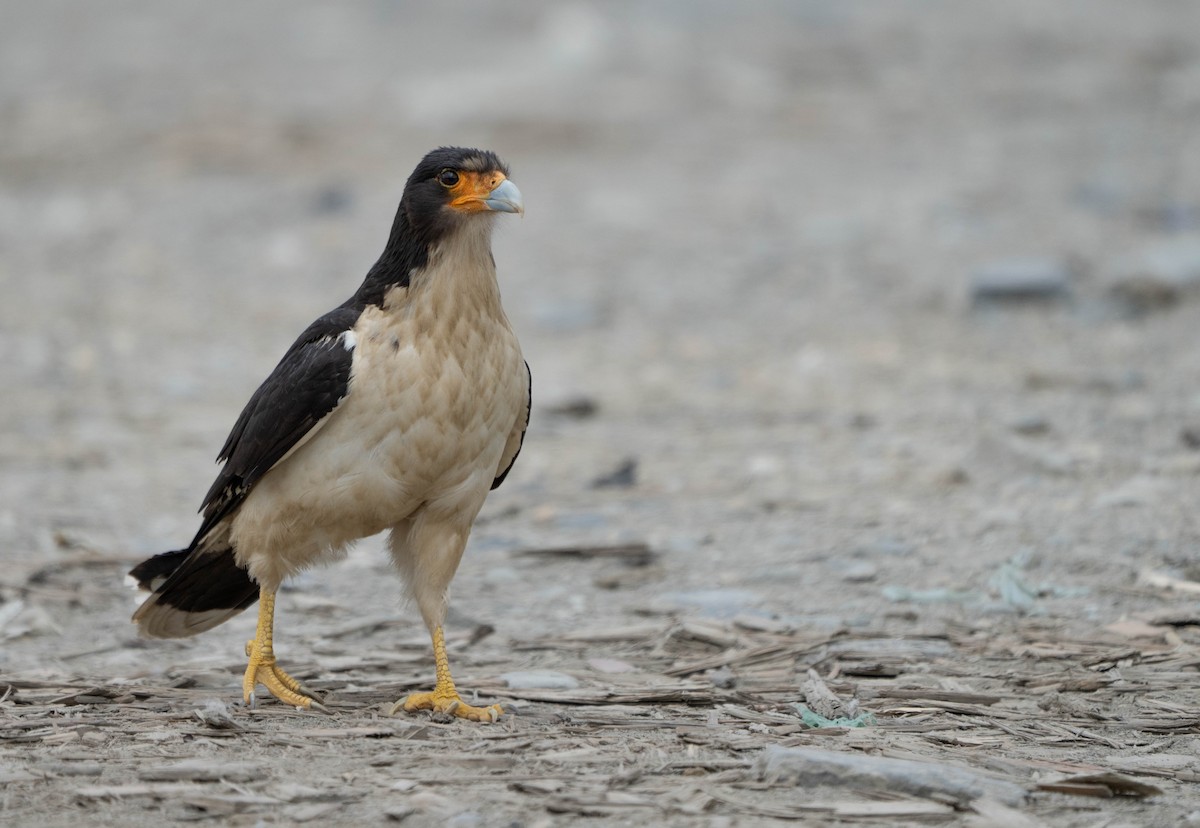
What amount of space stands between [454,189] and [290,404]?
2.95 feet

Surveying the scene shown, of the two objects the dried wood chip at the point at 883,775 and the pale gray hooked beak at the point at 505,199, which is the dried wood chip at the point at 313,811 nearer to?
the dried wood chip at the point at 883,775

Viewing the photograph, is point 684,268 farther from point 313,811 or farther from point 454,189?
point 313,811

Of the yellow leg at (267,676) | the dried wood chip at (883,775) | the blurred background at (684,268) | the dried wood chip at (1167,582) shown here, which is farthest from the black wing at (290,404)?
the dried wood chip at (1167,582)

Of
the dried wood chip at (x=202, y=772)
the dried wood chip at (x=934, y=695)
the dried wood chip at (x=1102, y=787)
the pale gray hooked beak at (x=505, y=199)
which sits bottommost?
the dried wood chip at (x=934, y=695)

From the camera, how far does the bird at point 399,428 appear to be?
4.67 m

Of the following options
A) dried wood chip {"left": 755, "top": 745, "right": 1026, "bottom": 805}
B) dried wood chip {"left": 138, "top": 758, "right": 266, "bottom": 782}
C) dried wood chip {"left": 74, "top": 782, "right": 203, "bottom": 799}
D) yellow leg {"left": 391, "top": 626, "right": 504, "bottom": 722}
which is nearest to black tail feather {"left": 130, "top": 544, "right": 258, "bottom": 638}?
yellow leg {"left": 391, "top": 626, "right": 504, "bottom": 722}

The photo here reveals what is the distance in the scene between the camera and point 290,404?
470 cm

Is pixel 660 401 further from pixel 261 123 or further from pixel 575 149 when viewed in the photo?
pixel 261 123

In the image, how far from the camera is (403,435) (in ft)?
15.3

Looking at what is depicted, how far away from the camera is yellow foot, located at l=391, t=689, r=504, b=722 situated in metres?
4.62

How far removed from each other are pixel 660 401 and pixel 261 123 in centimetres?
818

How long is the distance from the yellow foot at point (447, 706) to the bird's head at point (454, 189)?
1.52 metres

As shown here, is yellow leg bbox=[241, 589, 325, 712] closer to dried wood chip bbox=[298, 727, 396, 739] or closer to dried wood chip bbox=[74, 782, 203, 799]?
dried wood chip bbox=[298, 727, 396, 739]

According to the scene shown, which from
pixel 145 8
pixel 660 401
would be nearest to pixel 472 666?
pixel 660 401
